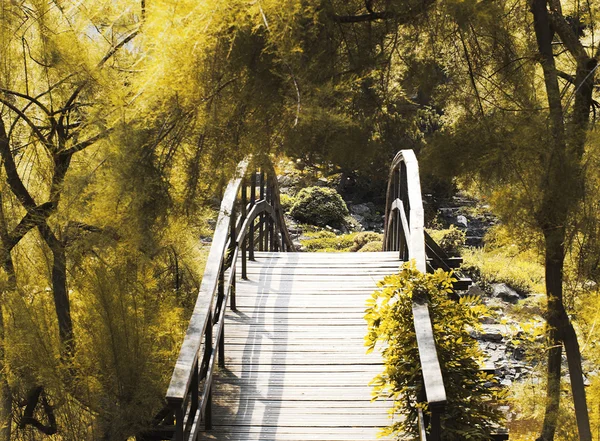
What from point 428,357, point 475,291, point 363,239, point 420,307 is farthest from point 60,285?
point 363,239

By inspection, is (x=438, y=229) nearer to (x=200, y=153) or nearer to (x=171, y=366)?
(x=171, y=366)

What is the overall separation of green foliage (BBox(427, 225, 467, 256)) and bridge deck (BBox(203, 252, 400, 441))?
8.45 meters

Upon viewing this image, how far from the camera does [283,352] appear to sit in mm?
5160

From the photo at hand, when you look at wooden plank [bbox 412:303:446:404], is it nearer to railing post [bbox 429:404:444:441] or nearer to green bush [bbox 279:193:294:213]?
railing post [bbox 429:404:444:441]

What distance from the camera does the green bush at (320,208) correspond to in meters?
18.7

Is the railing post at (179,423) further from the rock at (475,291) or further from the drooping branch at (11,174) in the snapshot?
the rock at (475,291)

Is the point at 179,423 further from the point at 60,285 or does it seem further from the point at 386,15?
the point at 60,285

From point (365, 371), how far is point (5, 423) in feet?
10.0

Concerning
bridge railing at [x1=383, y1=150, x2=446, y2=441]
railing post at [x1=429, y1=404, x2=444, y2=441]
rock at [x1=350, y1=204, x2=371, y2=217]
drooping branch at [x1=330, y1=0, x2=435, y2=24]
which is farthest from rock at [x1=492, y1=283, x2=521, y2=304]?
drooping branch at [x1=330, y1=0, x2=435, y2=24]

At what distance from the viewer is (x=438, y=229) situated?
18.0m

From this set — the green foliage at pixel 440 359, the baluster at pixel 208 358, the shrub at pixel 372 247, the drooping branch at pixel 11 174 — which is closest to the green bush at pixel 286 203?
the shrub at pixel 372 247

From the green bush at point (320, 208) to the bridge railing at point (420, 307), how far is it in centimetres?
1046

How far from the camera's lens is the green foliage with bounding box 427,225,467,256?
1507cm

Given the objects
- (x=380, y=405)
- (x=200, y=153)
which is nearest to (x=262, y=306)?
(x=380, y=405)
